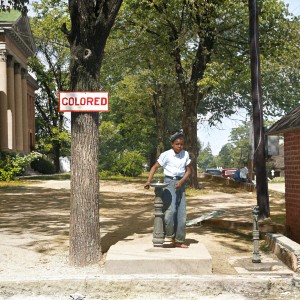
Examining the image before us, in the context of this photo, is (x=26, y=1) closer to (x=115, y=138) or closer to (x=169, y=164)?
(x=169, y=164)

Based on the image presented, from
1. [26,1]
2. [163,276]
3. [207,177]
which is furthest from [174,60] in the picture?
[163,276]

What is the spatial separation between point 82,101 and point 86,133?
1.55 feet

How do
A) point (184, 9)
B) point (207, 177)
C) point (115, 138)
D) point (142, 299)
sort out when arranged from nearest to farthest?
point (142, 299) → point (184, 9) → point (207, 177) → point (115, 138)

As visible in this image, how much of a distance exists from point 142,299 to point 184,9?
77.1 ft

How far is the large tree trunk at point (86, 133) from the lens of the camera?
28.4ft

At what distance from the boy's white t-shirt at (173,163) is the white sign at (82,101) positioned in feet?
3.80

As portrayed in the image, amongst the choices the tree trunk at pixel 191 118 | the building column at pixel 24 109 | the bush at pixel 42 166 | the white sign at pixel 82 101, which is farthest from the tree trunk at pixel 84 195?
the bush at pixel 42 166

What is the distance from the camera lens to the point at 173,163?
893 centimetres

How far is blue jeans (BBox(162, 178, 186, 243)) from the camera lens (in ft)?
28.7

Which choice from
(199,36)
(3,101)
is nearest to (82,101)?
(199,36)

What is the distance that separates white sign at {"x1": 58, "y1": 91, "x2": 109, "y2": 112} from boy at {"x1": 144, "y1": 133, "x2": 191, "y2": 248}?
3.86 feet

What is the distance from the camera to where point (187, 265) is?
25.6ft

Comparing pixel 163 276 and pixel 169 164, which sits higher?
pixel 169 164

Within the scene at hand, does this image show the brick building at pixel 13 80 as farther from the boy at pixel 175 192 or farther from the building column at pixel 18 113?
the boy at pixel 175 192
